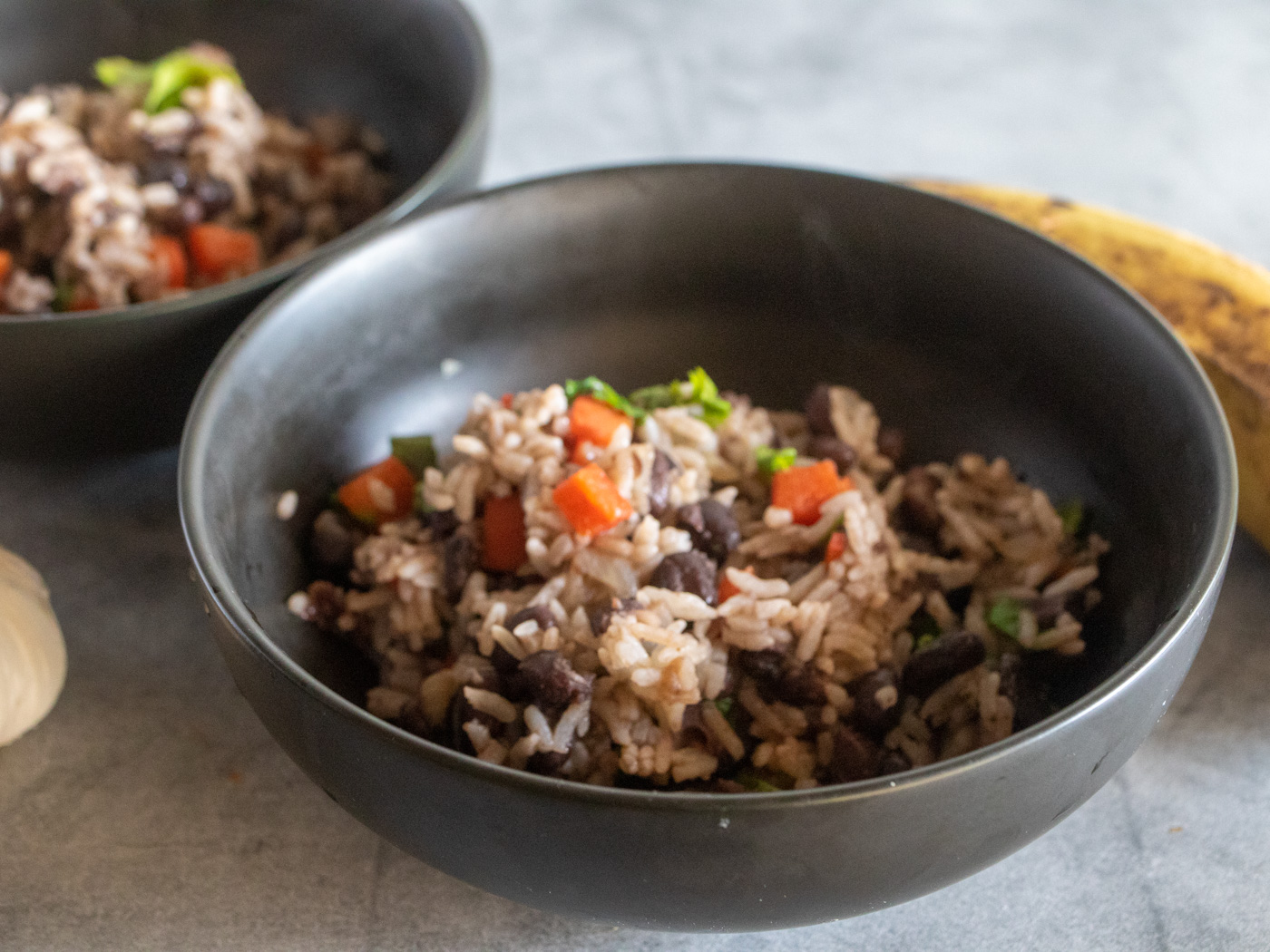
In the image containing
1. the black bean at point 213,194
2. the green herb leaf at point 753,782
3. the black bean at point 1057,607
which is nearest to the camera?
the green herb leaf at point 753,782

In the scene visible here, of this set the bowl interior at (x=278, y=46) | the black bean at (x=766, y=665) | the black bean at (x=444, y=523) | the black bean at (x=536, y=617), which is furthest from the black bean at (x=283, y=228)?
the black bean at (x=766, y=665)

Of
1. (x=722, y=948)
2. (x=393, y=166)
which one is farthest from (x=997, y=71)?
(x=722, y=948)

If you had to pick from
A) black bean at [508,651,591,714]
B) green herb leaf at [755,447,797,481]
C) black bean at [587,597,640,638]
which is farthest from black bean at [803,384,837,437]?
black bean at [508,651,591,714]

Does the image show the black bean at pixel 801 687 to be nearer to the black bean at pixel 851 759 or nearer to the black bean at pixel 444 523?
the black bean at pixel 851 759

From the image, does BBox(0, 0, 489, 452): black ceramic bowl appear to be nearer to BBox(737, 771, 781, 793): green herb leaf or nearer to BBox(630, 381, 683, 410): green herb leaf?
BBox(630, 381, 683, 410): green herb leaf

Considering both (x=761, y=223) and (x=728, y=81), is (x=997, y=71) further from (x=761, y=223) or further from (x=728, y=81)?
(x=761, y=223)
